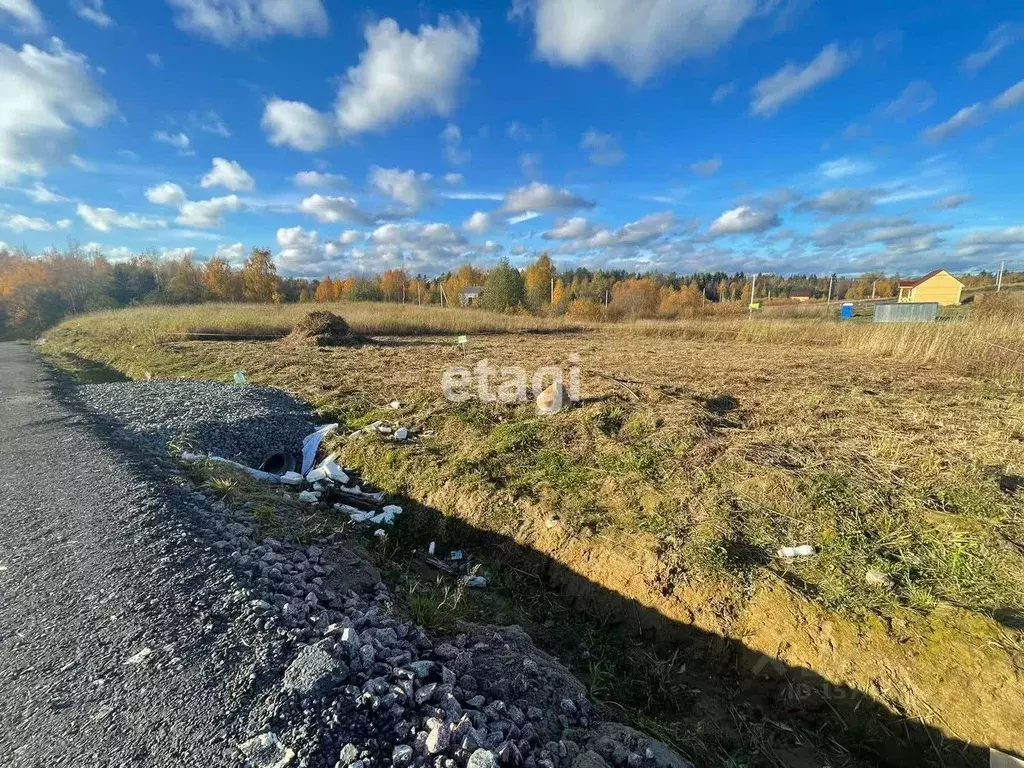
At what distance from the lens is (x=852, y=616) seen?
295 cm

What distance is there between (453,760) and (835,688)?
2543mm

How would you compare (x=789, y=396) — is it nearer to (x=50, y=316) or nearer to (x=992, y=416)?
(x=992, y=416)

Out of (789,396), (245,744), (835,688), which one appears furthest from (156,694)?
(789,396)

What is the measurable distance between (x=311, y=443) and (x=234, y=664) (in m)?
4.80

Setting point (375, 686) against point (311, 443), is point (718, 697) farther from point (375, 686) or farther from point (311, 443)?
point (311, 443)

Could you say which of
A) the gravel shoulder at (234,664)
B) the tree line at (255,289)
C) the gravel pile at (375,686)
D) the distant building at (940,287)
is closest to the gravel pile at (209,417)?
the gravel shoulder at (234,664)

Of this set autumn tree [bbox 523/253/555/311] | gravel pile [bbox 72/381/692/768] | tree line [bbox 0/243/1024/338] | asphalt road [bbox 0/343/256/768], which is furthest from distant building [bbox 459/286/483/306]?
gravel pile [bbox 72/381/692/768]

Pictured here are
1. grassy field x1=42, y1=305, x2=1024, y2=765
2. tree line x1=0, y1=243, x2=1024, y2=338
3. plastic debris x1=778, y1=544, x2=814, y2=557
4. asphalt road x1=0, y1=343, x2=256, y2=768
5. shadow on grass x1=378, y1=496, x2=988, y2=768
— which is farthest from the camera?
tree line x1=0, y1=243, x2=1024, y2=338

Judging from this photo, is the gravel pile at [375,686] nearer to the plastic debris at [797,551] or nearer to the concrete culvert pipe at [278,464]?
the plastic debris at [797,551]

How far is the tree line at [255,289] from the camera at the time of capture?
127 ft

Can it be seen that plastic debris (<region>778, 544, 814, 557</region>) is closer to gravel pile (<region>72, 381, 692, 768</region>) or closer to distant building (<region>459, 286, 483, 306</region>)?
gravel pile (<region>72, 381, 692, 768</region>)

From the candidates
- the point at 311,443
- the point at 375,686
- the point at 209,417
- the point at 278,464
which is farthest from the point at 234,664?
the point at 209,417

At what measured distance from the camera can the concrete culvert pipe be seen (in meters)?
5.89

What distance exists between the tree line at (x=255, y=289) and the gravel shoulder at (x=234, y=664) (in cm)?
3228
